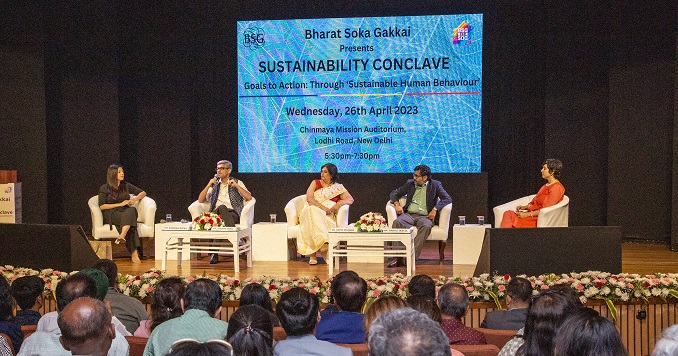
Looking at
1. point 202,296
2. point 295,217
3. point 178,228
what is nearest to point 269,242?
point 295,217

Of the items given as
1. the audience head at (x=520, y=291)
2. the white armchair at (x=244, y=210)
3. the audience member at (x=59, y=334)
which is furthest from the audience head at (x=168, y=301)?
the white armchair at (x=244, y=210)

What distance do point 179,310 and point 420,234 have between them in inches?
209

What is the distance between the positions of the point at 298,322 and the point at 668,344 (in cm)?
141

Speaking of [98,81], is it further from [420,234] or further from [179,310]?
[179,310]

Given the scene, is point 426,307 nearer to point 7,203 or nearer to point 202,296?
point 202,296

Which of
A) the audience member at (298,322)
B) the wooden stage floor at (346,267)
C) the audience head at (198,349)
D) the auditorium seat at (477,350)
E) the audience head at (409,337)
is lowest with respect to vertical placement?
the wooden stage floor at (346,267)

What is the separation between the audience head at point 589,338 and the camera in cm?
233

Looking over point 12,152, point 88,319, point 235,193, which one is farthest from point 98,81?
point 88,319

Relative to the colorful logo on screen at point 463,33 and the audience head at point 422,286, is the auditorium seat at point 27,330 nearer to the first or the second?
the audience head at point 422,286

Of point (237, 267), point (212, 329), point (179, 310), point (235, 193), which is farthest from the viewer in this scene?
point (235, 193)

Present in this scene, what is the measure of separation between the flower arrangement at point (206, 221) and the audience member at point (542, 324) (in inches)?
229

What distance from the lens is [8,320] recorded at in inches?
157

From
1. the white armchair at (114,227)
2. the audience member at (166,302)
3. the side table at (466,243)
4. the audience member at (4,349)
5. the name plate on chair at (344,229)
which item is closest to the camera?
the audience member at (4,349)

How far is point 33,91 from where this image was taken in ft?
35.9
